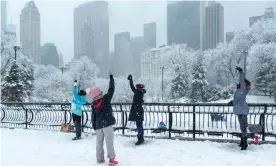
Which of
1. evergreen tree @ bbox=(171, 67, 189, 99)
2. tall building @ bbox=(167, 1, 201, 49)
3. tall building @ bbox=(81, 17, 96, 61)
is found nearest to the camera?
evergreen tree @ bbox=(171, 67, 189, 99)

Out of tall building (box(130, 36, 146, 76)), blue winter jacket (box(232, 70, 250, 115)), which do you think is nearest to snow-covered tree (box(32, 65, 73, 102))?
Answer: blue winter jacket (box(232, 70, 250, 115))

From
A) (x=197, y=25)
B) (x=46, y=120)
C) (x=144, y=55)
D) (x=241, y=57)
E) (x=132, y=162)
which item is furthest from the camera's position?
(x=197, y=25)

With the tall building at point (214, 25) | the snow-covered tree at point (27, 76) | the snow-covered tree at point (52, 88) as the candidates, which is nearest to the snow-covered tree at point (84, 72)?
A: the snow-covered tree at point (52, 88)

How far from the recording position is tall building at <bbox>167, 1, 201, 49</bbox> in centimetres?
13775

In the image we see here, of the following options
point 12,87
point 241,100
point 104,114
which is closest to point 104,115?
point 104,114

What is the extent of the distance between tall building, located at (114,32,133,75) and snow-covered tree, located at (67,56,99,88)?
7289 cm

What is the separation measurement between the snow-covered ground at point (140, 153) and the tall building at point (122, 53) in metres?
131

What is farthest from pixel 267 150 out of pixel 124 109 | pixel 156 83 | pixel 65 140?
pixel 156 83

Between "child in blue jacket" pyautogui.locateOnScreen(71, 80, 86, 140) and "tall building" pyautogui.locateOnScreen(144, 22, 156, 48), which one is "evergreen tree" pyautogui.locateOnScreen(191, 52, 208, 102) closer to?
"child in blue jacket" pyautogui.locateOnScreen(71, 80, 86, 140)

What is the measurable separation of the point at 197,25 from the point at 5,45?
11019 centimetres

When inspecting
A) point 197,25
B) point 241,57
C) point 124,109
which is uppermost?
point 197,25

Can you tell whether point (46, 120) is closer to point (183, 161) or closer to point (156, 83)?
point (183, 161)

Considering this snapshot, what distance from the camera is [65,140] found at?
941 cm

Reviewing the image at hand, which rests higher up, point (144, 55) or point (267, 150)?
point (144, 55)
